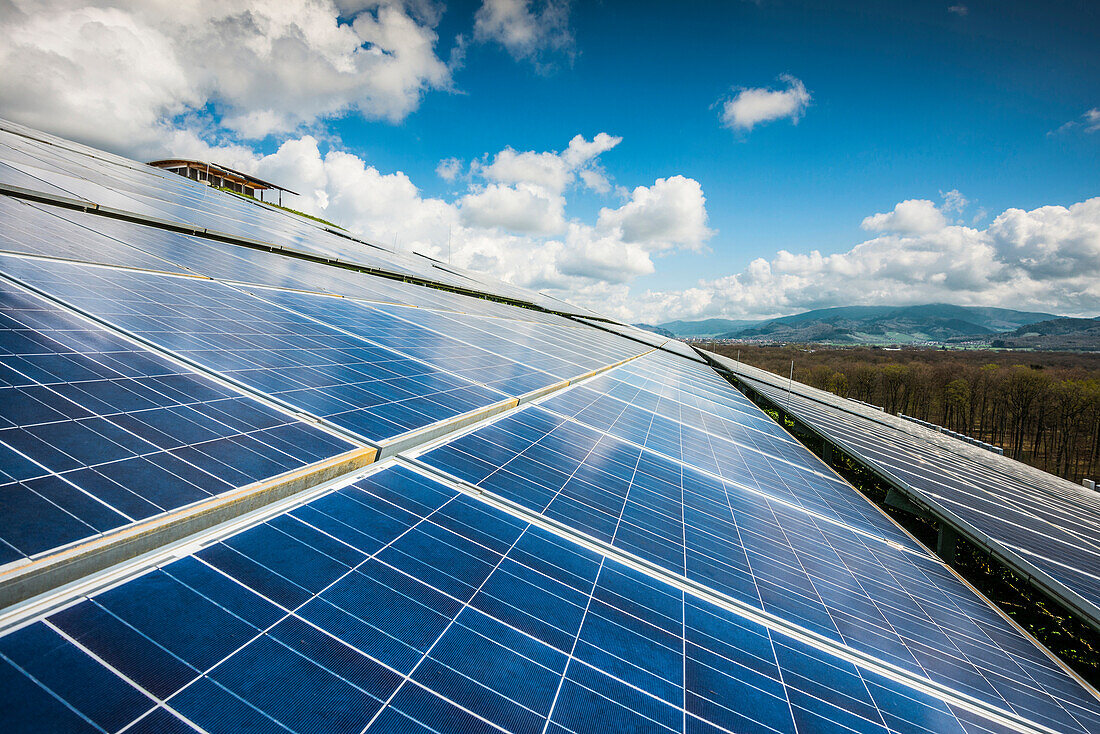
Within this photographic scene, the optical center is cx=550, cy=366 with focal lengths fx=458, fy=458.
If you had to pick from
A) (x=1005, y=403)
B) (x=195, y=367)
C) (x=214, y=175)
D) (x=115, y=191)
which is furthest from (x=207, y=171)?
(x=1005, y=403)

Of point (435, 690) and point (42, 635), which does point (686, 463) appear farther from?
point (42, 635)

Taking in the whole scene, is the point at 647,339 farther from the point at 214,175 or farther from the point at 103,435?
the point at 214,175

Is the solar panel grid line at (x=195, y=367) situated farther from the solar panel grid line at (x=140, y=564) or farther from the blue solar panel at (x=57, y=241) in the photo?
the blue solar panel at (x=57, y=241)

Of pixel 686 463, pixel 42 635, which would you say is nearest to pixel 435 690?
pixel 42 635

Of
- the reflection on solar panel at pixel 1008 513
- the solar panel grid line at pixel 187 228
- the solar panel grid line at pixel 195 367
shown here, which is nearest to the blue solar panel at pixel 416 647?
the solar panel grid line at pixel 195 367

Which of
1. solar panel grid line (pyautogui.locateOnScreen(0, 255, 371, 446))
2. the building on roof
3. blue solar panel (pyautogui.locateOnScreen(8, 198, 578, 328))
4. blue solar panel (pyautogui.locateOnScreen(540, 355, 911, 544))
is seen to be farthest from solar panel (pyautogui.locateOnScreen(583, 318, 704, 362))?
the building on roof
